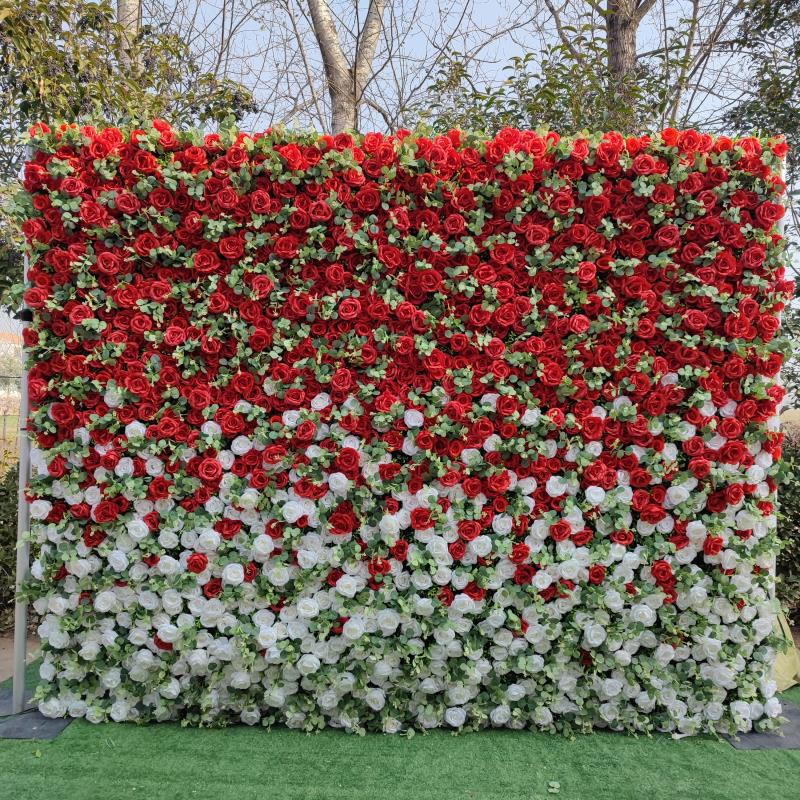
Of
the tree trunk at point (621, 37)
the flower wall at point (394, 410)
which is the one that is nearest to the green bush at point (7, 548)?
the flower wall at point (394, 410)

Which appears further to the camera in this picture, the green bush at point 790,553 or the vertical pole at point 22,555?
the green bush at point 790,553

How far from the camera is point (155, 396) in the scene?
2.46 meters

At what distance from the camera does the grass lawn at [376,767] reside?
6.97 feet

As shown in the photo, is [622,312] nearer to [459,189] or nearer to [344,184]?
[459,189]

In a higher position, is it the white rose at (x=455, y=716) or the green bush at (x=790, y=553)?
the green bush at (x=790, y=553)

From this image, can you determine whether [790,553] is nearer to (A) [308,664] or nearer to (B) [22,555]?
(A) [308,664]

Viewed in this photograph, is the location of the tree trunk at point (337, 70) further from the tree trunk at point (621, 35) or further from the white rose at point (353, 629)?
the white rose at point (353, 629)

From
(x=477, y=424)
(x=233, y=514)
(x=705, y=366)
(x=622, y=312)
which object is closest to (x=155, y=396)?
(x=233, y=514)

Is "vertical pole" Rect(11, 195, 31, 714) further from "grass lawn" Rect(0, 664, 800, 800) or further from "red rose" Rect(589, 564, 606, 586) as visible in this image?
"red rose" Rect(589, 564, 606, 586)

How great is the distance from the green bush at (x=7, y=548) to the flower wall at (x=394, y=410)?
1401 mm

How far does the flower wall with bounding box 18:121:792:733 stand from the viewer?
2430mm

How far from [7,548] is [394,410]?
2.83 meters

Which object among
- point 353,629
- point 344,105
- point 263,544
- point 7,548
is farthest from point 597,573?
point 344,105

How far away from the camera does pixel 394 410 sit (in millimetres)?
2428
